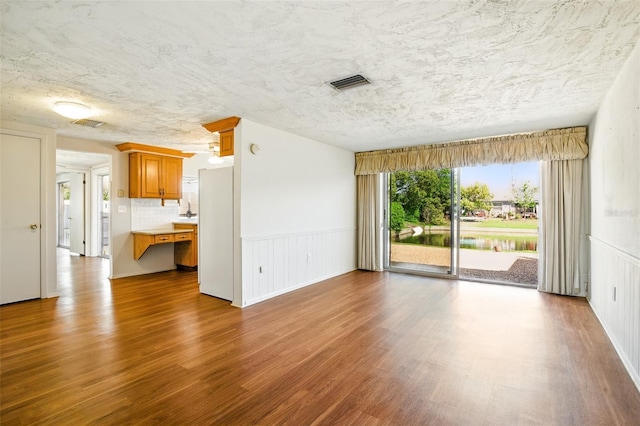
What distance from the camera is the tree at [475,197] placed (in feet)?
17.3

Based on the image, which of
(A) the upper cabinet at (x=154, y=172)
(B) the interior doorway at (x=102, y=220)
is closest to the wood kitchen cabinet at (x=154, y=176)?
(A) the upper cabinet at (x=154, y=172)

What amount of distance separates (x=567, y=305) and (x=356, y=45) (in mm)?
4088

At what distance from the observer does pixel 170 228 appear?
6.28 m

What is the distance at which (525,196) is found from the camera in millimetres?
4984

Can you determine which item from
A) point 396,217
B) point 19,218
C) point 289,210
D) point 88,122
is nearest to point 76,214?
point 19,218

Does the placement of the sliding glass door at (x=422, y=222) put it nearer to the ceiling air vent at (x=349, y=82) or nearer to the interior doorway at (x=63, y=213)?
the ceiling air vent at (x=349, y=82)

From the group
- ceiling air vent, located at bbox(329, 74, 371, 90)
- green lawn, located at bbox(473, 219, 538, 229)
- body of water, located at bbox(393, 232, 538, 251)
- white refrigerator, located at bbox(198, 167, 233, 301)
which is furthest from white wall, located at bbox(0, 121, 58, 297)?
green lawn, located at bbox(473, 219, 538, 229)

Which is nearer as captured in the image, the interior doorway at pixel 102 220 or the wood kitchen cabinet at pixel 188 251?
the wood kitchen cabinet at pixel 188 251

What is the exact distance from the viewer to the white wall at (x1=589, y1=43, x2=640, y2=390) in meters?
2.21

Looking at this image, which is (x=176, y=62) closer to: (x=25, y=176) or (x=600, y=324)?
(x=25, y=176)

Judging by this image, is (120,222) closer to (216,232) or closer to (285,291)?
(216,232)

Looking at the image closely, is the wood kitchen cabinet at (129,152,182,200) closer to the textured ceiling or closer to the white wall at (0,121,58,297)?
the white wall at (0,121,58,297)

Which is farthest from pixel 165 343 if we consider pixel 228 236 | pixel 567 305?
pixel 567 305

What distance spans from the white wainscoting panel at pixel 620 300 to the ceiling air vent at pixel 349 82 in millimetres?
2449
